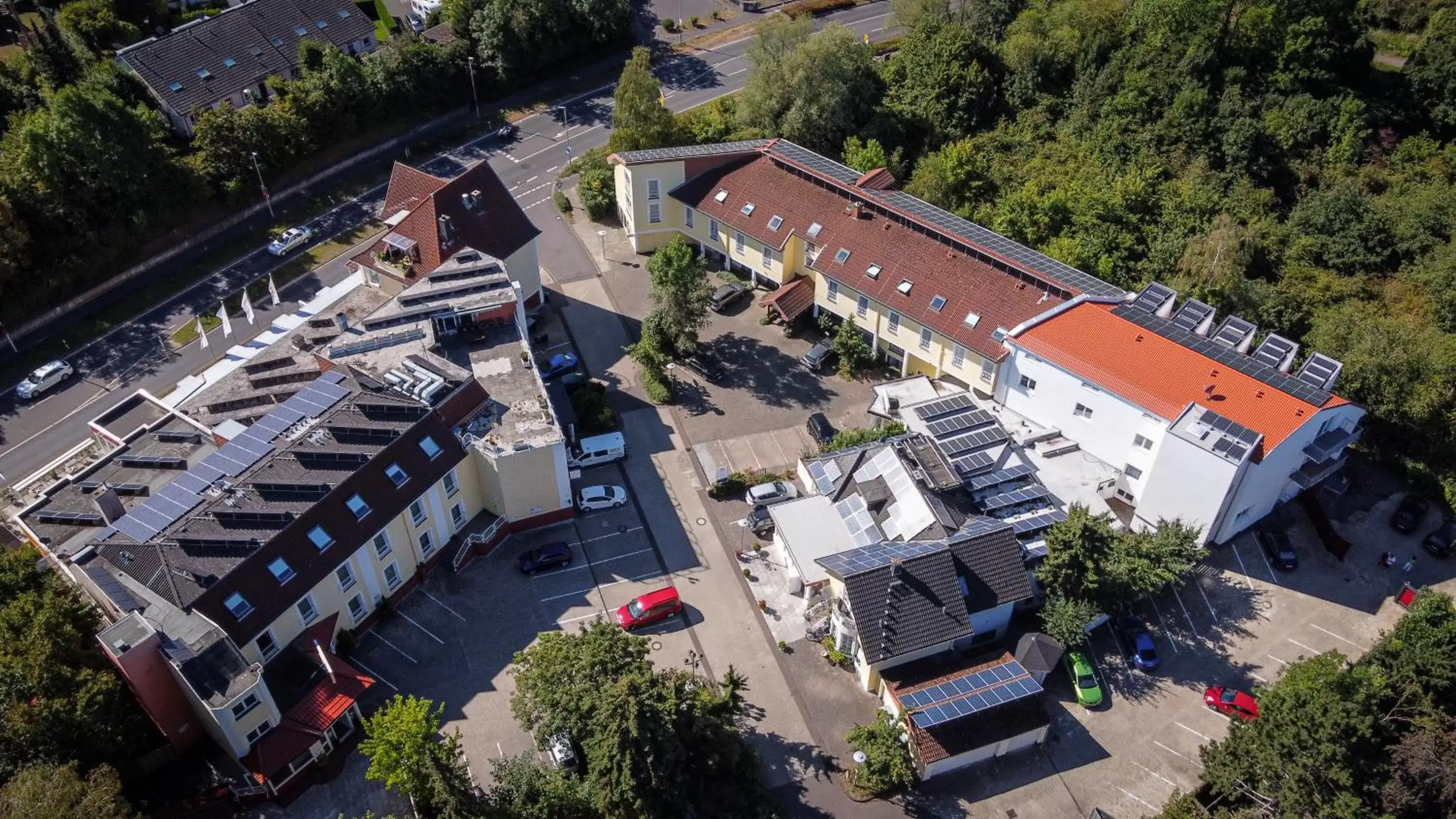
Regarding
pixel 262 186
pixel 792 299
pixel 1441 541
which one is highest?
pixel 262 186

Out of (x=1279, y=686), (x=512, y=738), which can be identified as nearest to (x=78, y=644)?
(x=512, y=738)

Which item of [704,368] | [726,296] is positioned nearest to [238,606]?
[704,368]

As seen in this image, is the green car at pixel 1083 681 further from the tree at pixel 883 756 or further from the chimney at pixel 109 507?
the chimney at pixel 109 507

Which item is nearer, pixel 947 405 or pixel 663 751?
pixel 663 751

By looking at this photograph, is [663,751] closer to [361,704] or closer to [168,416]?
[361,704]

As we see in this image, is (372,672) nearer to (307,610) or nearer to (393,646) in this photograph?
(393,646)

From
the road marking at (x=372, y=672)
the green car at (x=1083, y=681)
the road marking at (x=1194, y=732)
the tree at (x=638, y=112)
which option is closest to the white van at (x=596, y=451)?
the road marking at (x=372, y=672)
